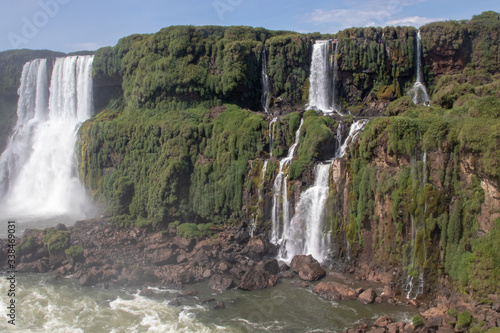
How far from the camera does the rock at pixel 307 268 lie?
986 inches

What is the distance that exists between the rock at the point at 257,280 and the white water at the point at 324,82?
62.4 ft

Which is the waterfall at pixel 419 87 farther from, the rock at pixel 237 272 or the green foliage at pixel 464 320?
the green foliage at pixel 464 320

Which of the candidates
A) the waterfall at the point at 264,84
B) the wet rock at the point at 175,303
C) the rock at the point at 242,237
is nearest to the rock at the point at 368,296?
the wet rock at the point at 175,303

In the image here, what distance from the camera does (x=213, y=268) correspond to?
2720cm

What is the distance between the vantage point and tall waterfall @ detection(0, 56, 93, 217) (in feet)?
143

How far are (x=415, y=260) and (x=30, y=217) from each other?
3384 centimetres

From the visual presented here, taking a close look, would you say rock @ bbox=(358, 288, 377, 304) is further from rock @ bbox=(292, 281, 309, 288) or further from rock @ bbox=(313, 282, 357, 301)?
rock @ bbox=(292, 281, 309, 288)

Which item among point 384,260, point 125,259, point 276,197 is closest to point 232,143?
point 276,197

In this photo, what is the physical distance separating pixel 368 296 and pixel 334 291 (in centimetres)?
184

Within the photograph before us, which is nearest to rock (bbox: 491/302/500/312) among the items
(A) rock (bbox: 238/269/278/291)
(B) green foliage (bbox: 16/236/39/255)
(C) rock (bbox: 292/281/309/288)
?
(C) rock (bbox: 292/281/309/288)

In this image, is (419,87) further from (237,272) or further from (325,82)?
(237,272)

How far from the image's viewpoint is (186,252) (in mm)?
29953

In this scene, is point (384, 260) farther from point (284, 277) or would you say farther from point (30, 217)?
point (30, 217)

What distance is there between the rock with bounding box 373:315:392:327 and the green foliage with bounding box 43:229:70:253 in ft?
68.1
